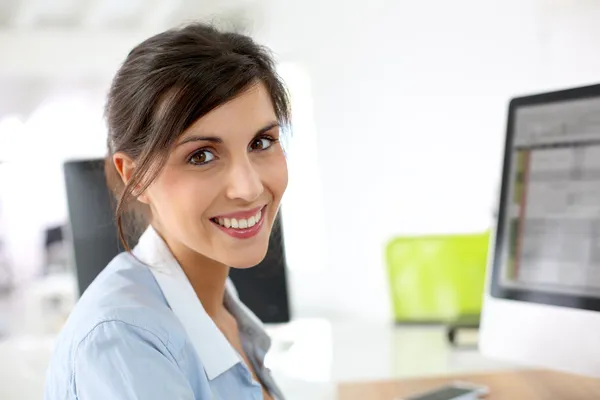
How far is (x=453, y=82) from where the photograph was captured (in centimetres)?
315

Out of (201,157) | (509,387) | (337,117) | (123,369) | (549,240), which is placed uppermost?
(337,117)

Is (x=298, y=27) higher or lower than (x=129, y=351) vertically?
higher

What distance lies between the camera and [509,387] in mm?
1297

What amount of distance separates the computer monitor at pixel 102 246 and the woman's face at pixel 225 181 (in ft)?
0.97

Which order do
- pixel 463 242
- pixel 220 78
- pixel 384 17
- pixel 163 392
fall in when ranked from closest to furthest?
pixel 163 392, pixel 220 78, pixel 463 242, pixel 384 17

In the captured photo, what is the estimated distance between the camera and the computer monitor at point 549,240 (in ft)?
3.78

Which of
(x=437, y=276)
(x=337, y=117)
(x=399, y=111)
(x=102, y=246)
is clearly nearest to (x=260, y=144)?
(x=102, y=246)

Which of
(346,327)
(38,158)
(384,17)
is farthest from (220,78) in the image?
(38,158)

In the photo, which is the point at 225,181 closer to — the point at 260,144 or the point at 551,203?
the point at 260,144

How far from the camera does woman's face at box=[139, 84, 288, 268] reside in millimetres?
883

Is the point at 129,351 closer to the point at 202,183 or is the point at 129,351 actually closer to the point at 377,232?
the point at 202,183

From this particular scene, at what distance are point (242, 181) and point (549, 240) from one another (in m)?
0.56

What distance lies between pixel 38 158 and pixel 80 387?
323 centimetres

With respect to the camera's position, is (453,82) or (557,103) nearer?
(557,103)
